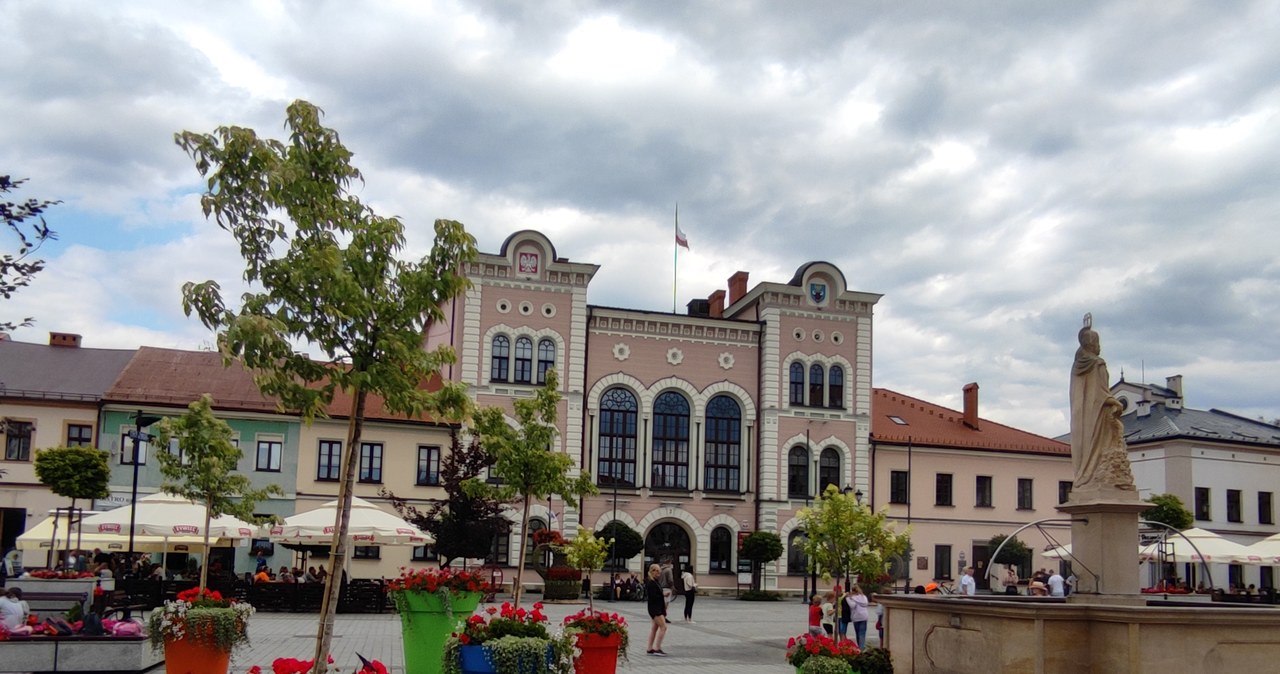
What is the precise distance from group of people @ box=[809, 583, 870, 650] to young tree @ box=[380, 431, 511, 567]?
15.0 m

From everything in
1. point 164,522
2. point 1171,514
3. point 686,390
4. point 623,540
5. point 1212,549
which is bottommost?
point 623,540

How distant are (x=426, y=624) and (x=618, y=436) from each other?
3090 centimetres

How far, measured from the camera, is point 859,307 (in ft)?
161

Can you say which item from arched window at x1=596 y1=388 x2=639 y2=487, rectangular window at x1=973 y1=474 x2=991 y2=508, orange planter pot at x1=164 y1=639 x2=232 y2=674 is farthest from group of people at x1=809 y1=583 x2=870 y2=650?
rectangular window at x1=973 y1=474 x2=991 y2=508

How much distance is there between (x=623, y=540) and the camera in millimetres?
42375

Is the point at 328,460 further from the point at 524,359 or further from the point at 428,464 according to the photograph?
the point at 524,359

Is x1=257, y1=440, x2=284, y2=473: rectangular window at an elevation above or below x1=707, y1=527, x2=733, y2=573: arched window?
above

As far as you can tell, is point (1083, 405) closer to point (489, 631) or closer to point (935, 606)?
point (935, 606)

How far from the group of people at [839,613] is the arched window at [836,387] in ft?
86.7

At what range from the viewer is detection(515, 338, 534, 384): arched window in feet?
145

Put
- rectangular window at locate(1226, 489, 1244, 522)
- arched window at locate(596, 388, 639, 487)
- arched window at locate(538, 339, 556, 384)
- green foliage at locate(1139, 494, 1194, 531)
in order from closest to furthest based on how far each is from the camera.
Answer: arched window at locate(538, 339, 556, 384) → green foliage at locate(1139, 494, 1194, 531) → arched window at locate(596, 388, 639, 487) → rectangular window at locate(1226, 489, 1244, 522)

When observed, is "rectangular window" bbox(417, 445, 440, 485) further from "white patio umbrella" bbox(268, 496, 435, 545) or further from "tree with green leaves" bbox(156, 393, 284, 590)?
"tree with green leaves" bbox(156, 393, 284, 590)

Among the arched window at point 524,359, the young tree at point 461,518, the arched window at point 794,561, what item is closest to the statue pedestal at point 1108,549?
the young tree at point 461,518

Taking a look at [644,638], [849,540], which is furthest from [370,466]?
[849,540]
